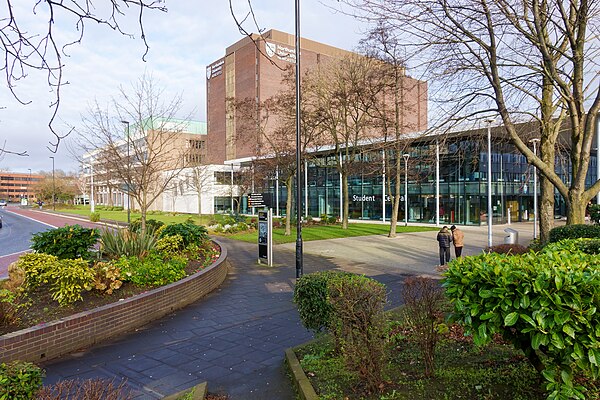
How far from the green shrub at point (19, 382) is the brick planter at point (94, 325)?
9.67 ft

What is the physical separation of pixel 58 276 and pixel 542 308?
6932 mm

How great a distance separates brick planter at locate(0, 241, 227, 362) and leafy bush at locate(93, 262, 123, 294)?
0.50 m

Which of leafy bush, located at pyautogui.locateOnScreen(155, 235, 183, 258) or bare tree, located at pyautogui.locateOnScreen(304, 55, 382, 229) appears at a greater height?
bare tree, located at pyautogui.locateOnScreen(304, 55, 382, 229)

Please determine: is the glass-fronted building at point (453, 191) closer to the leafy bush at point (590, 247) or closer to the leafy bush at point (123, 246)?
the leafy bush at point (123, 246)

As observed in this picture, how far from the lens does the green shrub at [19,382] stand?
8.35 feet

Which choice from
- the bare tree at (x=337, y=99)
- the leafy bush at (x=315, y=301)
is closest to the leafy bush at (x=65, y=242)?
the leafy bush at (x=315, y=301)

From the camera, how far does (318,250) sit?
18.4 meters

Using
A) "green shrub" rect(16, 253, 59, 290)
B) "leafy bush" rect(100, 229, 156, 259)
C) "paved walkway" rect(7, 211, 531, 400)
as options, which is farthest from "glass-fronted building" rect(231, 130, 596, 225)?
"green shrub" rect(16, 253, 59, 290)

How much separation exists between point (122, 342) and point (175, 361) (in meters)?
1.34

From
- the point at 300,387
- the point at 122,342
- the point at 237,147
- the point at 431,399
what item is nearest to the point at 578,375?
the point at 431,399

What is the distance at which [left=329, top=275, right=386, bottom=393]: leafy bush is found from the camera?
3871mm

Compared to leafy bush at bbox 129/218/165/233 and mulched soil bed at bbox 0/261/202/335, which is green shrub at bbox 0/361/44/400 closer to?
mulched soil bed at bbox 0/261/202/335

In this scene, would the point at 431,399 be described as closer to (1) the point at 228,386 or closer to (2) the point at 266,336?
(1) the point at 228,386

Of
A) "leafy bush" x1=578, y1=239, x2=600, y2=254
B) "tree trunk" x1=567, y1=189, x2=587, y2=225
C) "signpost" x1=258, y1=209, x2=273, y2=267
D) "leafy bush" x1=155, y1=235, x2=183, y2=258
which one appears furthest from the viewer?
"signpost" x1=258, y1=209, x2=273, y2=267
